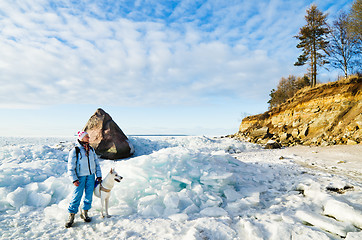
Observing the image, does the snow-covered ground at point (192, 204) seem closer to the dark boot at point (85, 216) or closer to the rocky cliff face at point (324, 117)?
the dark boot at point (85, 216)

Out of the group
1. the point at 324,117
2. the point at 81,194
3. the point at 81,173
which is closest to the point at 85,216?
the point at 81,194

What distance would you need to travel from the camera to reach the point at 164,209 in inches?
153

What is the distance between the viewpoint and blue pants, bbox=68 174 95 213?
3.52 meters

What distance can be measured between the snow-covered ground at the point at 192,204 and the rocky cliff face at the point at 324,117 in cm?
632

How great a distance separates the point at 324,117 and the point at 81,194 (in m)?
16.2

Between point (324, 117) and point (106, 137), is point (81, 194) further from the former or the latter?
point (324, 117)

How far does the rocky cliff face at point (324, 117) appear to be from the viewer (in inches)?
448

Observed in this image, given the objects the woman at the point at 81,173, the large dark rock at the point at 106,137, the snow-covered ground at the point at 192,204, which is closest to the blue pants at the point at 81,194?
the woman at the point at 81,173

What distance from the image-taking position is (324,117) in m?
13.6

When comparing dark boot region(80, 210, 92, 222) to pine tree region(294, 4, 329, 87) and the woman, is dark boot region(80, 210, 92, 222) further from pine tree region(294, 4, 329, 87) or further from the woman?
pine tree region(294, 4, 329, 87)

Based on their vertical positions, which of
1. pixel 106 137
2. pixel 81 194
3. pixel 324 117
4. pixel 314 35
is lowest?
pixel 81 194

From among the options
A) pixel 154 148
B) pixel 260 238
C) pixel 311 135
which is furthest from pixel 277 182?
pixel 154 148

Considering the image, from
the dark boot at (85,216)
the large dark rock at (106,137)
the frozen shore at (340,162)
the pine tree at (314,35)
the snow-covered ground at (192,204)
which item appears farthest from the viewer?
the pine tree at (314,35)

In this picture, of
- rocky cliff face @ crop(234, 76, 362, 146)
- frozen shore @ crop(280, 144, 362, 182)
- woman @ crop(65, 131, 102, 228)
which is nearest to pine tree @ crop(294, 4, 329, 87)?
rocky cliff face @ crop(234, 76, 362, 146)
